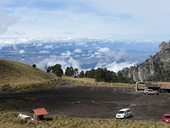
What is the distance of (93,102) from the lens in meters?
79.9

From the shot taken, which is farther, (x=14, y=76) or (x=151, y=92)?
(x=14, y=76)

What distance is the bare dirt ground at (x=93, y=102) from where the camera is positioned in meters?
66.4

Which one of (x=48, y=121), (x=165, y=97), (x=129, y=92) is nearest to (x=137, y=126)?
(x=48, y=121)

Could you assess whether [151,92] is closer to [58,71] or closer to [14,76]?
[14,76]

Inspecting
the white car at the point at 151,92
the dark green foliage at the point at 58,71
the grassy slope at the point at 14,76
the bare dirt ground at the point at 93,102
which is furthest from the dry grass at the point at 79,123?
the dark green foliage at the point at 58,71

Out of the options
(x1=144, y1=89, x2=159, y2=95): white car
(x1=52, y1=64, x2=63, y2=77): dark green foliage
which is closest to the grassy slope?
(x1=144, y1=89, x2=159, y2=95): white car

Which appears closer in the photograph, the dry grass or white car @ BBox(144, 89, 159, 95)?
the dry grass

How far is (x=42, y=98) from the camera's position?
8625cm

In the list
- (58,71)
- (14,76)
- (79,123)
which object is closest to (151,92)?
(79,123)

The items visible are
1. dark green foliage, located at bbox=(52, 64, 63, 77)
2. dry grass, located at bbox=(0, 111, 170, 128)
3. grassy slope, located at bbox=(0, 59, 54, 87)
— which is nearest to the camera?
dry grass, located at bbox=(0, 111, 170, 128)

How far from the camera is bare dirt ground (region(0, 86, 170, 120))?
2616 inches

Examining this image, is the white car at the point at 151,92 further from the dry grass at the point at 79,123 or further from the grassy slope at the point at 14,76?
the grassy slope at the point at 14,76

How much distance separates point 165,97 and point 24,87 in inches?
1555

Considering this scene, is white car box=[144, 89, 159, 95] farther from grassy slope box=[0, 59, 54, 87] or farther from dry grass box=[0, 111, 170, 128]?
grassy slope box=[0, 59, 54, 87]
